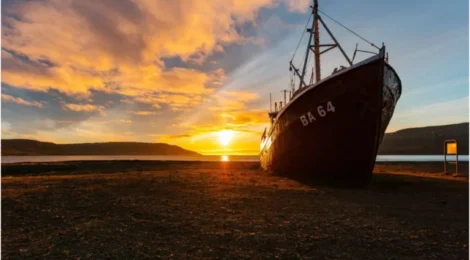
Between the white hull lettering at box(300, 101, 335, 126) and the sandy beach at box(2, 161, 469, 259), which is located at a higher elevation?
the white hull lettering at box(300, 101, 335, 126)

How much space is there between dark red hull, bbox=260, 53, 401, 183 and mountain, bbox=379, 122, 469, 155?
126 m

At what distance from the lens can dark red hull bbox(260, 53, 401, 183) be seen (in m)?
13.8

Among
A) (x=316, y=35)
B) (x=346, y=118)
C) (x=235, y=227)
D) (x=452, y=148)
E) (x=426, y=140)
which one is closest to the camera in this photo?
(x=235, y=227)

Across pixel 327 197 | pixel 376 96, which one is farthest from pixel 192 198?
pixel 376 96

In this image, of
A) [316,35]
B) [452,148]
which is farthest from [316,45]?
[452,148]

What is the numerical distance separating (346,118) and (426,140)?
505ft

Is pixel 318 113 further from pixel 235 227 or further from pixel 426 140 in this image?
pixel 426 140

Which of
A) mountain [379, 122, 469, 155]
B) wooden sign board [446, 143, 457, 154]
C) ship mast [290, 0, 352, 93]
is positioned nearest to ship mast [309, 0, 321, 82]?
ship mast [290, 0, 352, 93]

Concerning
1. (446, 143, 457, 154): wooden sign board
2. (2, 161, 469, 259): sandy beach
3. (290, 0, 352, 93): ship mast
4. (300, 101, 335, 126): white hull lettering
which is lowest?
(2, 161, 469, 259): sandy beach

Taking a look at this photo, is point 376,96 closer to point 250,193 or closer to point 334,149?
point 334,149

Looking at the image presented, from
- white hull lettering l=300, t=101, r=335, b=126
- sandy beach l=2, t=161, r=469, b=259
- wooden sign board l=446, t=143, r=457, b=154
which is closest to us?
sandy beach l=2, t=161, r=469, b=259

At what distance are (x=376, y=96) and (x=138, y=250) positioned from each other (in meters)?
12.0

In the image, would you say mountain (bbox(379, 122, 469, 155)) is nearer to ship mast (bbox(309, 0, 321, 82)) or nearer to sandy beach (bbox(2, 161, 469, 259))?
ship mast (bbox(309, 0, 321, 82))

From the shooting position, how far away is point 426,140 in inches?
5694
